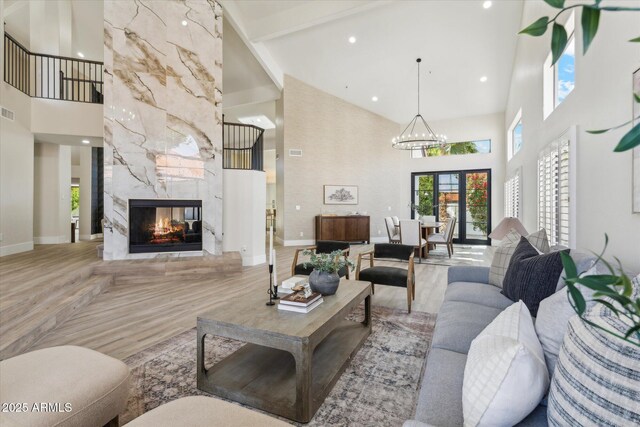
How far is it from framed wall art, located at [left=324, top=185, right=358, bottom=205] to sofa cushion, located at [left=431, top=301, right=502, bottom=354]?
23.0ft

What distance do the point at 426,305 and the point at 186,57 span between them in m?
5.44

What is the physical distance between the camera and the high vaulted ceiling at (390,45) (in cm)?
567

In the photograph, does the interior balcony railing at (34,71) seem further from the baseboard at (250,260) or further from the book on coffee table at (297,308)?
the book on coffee table at (297,308)

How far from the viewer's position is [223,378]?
2.05 m

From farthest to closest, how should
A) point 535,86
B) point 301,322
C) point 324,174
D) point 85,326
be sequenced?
point 324,174 < point 535,86 < point 85,326 < point 301,322

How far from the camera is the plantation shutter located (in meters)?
2.75

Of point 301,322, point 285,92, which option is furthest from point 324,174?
point 301,322

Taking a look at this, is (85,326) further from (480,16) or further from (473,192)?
(473,192)

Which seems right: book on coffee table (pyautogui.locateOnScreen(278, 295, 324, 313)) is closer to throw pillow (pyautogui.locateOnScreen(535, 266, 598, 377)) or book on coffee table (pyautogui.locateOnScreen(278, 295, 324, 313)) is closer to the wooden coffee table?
the wooden coffee table

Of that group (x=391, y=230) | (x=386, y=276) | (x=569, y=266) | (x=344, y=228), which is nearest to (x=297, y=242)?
(x=344, y=228)

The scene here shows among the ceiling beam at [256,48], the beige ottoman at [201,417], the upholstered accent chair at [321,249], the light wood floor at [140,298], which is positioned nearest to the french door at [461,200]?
the light wood floor at [140,298]

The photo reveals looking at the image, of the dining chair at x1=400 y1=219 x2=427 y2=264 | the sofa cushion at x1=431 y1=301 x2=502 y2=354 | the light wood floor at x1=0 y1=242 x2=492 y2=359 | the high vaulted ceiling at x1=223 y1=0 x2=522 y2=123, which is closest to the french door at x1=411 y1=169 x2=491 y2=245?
the high vaulted ceiling at x1=223 y1=0 x2=522 y2=123

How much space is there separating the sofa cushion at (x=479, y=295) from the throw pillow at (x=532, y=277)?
80 mm

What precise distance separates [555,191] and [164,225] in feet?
17.7
